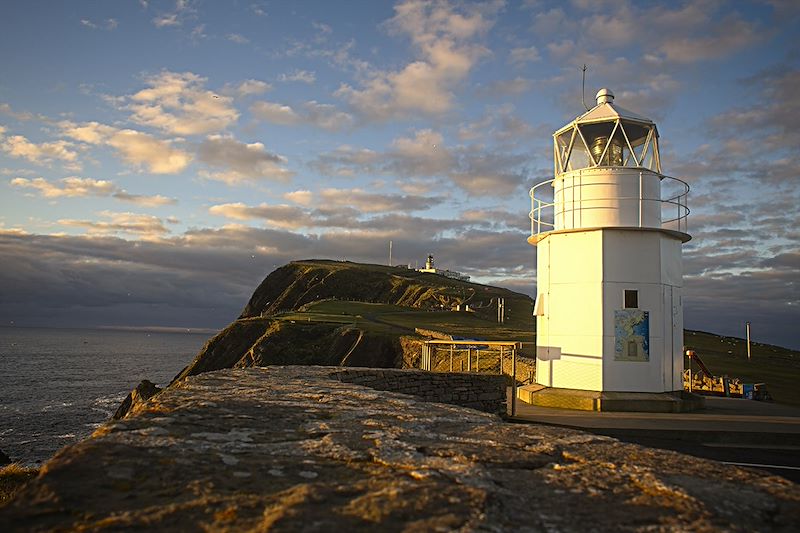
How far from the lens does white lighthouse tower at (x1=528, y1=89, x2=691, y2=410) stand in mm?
16000

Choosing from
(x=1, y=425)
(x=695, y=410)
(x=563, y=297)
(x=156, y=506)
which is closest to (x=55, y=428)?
(x=1, y=425)

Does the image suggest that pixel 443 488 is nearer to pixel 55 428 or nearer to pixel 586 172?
pixel 586 172

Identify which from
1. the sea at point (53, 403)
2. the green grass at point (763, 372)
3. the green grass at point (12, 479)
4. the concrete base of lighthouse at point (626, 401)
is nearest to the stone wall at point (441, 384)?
the concrete base of lighthouse at point (626, 401)

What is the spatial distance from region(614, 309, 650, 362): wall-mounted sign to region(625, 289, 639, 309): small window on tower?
141 mm

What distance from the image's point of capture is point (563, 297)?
16875 mm

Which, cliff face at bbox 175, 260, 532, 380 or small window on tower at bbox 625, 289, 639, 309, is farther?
cliff face at bbox 175, 260, 532, 380

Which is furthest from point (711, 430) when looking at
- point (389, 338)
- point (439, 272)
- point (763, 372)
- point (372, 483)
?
point (439, 272)

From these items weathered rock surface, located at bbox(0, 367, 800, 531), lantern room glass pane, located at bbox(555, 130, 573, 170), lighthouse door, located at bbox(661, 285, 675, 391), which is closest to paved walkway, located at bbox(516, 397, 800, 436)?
lighthouse door, located at bbox(661, 285, 675, 391)

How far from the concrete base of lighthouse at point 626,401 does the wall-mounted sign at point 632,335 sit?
102 centimetres

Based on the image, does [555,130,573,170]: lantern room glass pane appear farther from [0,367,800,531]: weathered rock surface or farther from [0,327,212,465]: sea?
[0,327,212,465]: sea

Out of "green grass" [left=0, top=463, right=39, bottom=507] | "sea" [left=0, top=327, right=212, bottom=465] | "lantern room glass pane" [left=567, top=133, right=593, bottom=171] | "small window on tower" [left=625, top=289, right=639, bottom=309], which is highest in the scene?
"lantern room glass pane" [left=567, top=133, right=593, bottom=171]

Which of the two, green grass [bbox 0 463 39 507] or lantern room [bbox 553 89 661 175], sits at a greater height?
lantern room [bbox 553 89 661 175]

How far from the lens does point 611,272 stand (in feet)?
53.1

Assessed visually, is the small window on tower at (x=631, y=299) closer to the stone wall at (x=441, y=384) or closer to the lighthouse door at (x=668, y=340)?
the lighthouse door at (x=668, y=340)
